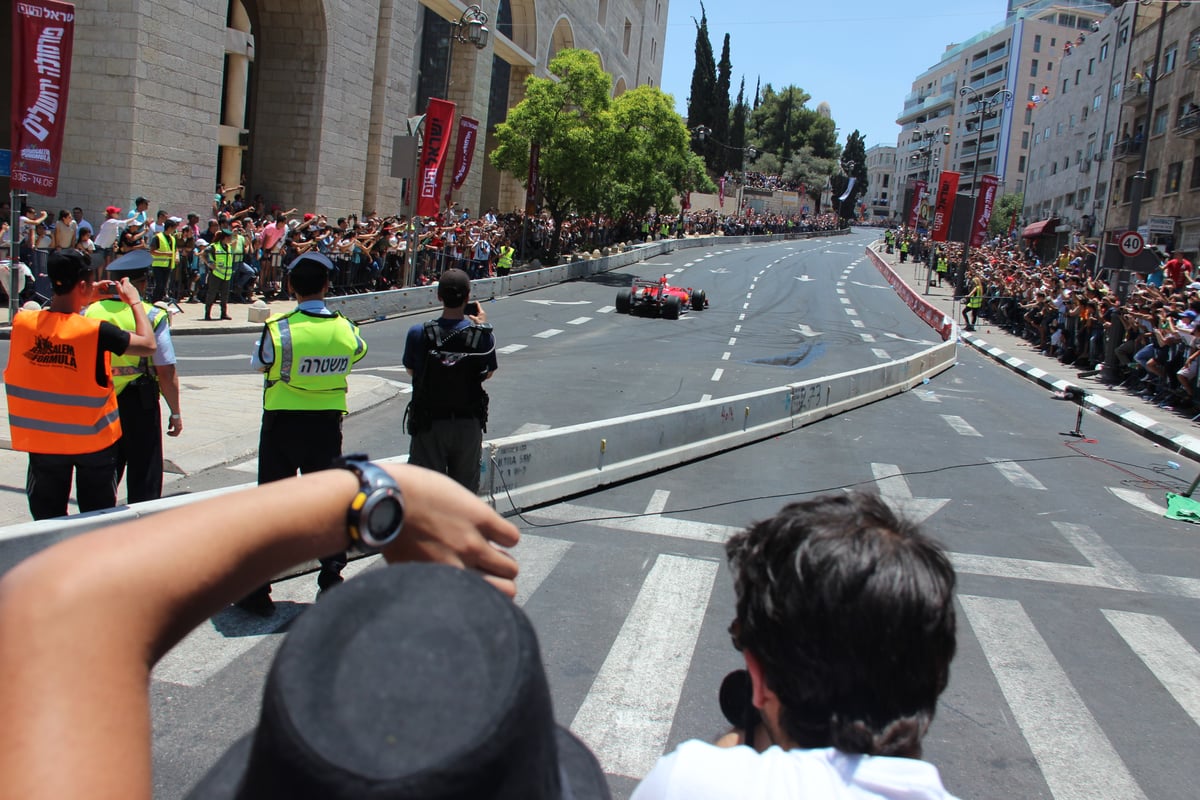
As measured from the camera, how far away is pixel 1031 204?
73.8m

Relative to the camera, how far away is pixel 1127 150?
152 feet

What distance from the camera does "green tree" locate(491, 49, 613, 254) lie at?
40750mm

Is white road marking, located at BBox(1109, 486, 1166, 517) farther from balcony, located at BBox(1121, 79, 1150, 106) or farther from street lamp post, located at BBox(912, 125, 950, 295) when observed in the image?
balcony, located at BBox(1121, 79, 1150, 106)

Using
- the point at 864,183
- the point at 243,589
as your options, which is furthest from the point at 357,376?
the point at 864,183

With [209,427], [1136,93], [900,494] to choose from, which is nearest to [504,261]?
[209,427]

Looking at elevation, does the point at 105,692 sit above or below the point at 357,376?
above

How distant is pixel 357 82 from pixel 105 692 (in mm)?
35168

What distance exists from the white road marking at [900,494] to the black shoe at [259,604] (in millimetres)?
5522

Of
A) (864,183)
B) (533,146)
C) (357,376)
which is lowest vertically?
(357,376)

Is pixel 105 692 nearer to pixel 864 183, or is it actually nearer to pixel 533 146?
pixel 533 146

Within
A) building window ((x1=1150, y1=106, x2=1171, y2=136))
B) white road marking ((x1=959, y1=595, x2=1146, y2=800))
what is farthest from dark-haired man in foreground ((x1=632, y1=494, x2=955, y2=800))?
Answer: building window ((x1=1150, y1=106, x2=1171, y2=136))

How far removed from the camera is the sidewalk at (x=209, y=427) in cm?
785

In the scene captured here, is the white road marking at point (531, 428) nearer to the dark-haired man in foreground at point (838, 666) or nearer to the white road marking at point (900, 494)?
the white road marking at point (900, 494)

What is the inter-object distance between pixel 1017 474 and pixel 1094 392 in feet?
33.3
